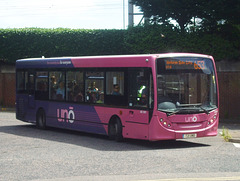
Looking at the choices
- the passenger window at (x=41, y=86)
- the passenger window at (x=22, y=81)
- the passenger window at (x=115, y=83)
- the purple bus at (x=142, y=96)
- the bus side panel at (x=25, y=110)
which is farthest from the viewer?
the passenger window at (x=22, y=81)

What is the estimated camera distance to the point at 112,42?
100 ft

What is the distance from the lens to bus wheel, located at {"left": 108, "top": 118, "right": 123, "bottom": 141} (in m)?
16.0

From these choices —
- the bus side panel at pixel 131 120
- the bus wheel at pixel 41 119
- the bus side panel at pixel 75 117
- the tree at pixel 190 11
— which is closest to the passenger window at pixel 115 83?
the bus side panel at pixel 131 120

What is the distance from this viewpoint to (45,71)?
20.2 metres

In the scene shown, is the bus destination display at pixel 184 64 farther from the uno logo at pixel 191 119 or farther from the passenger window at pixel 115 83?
the passenger window at pixel 115 83

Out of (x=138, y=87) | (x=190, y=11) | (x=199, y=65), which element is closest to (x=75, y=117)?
(x=138, y=87)

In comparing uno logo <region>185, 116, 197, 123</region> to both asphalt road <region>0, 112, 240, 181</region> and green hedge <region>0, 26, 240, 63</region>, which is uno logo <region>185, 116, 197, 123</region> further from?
green hedge <region>0, 26, 240, 63</region>

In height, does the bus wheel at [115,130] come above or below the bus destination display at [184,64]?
below

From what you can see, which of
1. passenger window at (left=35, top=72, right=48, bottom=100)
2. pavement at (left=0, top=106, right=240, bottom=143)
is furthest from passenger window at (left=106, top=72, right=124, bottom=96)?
passenger window at (left=35, top=72, right=48, bottom=100)

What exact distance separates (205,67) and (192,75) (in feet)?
1.92

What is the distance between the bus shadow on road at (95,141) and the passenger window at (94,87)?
1293 mm

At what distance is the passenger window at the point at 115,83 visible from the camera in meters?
16.0

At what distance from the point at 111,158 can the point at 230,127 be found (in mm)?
10255

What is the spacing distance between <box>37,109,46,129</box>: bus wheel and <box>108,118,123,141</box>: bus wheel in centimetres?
455
